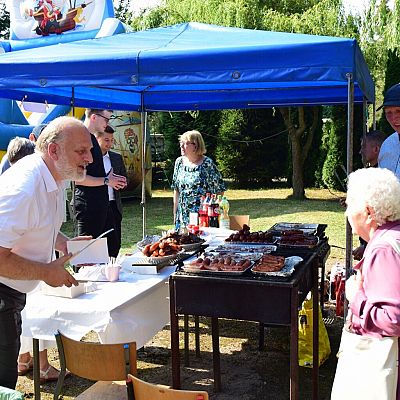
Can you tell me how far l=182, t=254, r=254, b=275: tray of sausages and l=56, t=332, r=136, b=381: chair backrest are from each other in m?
0.83

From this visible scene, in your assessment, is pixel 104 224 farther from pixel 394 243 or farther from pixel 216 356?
pixel 394 243

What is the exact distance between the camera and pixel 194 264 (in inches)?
121

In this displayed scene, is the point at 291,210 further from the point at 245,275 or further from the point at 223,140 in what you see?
the point at 245,275

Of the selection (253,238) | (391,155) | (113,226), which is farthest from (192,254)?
(391,155)

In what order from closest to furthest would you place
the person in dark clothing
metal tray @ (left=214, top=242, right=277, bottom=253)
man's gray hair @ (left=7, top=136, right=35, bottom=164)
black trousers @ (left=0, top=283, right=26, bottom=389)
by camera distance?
black trousers @ (left=0, top=283, right=26, bottom=389) → metal tray @ (left=214, top=242, right=277, bottom=253) → man's gray hair @ (left=7, top=136, right=35, bottom=164) → the person in dark clothing

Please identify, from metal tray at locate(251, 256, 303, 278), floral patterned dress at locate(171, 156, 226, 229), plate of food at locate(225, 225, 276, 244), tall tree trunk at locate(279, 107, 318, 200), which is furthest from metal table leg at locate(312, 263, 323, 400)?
tall tree trunk at locate(279, 107, 318, 200)

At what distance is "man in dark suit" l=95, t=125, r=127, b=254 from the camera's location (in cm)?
471

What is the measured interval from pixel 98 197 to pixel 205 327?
1616 mm

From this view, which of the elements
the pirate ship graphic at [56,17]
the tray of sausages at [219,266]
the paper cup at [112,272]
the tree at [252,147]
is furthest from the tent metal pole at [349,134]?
the tree at [252,147]

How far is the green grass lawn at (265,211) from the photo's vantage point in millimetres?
9953

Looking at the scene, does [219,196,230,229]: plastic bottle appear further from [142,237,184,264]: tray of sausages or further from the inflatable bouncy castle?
the inflatable bouncy castle

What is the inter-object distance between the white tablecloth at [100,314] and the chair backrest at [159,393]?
2.46ft

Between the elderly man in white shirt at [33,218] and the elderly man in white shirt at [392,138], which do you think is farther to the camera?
the elderly man in white shirt at [392,138]

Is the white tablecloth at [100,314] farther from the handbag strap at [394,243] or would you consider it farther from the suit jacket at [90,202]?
the suit jacket at [90,202]
